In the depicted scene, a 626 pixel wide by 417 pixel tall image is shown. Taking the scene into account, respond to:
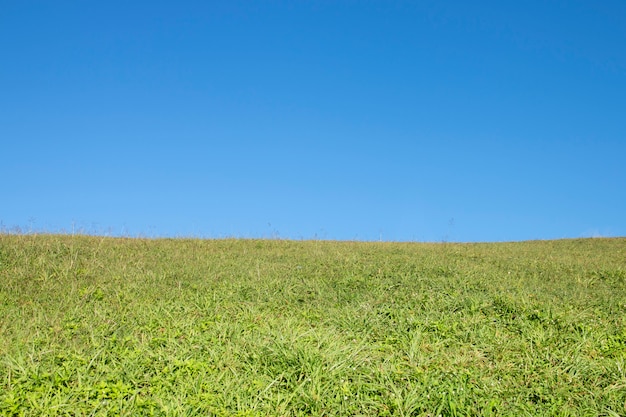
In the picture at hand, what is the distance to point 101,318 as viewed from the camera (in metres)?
8.48

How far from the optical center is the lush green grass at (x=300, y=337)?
5.97 meters

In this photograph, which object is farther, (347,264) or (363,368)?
(347,264)

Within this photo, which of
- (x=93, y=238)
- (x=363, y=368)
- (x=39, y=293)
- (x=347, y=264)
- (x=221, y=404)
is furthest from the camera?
(x=93, y=238)

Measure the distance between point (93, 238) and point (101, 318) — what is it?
26.5 feet

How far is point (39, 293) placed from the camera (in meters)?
9.93

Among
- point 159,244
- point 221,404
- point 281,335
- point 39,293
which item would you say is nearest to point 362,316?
point 281,335

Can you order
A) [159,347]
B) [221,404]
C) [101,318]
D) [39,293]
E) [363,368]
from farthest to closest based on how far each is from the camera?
[39,293] < [101,318] < [159,347] < [363,368] < [221,404]

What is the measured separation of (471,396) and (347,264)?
678cm

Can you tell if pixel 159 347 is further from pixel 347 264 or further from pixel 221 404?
pixel 347 264

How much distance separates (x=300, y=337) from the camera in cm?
750

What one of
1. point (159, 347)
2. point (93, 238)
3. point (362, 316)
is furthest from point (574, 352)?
point (93, 238)

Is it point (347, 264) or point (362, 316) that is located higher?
point (347, 264)

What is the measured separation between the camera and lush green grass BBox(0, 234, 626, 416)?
597 centimetres

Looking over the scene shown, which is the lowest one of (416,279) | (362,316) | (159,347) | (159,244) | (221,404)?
(221,404)
